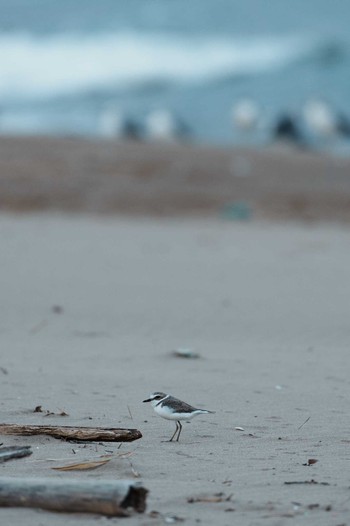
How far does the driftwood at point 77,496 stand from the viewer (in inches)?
130

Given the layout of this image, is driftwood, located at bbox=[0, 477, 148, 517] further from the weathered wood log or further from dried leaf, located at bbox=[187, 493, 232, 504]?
the weathered wood log

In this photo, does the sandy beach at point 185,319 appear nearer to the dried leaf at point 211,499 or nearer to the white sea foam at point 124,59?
the dried leaf at point 211,499

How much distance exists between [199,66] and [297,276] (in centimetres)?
2458

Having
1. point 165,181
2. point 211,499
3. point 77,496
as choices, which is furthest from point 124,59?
point 77,496

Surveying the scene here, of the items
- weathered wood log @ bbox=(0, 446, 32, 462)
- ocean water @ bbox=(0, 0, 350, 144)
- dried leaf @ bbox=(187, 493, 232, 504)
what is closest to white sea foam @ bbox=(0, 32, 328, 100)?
ocean water @ bbox=(0, 0, 350, 144)

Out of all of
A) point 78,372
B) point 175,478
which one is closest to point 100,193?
point 78,372

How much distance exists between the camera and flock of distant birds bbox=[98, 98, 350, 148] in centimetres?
2455

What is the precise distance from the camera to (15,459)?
394cm

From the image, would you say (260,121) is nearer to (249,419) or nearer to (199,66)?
(199,66)

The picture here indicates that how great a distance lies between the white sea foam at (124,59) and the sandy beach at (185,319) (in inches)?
626

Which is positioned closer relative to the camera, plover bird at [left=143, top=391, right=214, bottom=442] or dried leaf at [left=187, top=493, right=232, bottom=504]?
dried leaf at [left=187, top=493, right=232, bottom=504]

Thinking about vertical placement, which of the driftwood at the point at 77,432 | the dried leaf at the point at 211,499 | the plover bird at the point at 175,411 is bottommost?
the driftwood at the point at 77,432

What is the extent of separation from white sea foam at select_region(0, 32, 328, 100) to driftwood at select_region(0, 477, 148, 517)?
90.0ft

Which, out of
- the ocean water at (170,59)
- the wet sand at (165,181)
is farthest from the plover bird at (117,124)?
the wet sand at (165,181)
